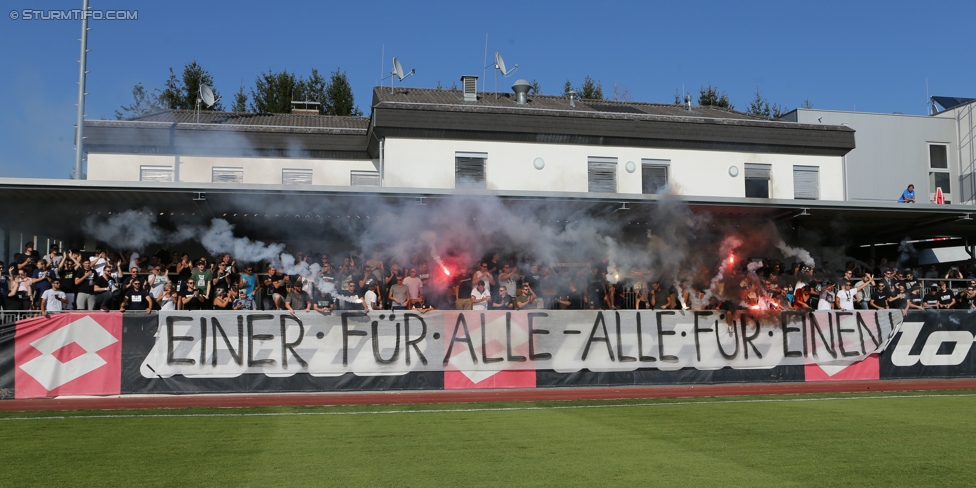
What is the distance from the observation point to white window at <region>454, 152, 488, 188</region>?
2150cm

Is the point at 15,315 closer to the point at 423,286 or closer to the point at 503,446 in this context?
the point at 423,286

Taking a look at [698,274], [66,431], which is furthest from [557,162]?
[66,431]

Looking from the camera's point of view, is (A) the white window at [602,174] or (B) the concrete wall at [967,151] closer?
(A) the white window at [602,174]

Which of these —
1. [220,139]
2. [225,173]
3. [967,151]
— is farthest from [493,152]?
[967,151]

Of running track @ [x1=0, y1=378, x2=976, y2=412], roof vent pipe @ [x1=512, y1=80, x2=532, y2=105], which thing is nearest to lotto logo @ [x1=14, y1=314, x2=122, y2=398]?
running track @ [x1=0, y1=378, x2=976, y2=412]

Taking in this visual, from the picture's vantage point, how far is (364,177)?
2219 cm

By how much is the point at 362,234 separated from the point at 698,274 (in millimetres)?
8024

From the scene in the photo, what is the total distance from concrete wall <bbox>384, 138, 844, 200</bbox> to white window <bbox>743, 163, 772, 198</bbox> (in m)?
0.17

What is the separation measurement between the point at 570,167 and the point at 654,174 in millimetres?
2738

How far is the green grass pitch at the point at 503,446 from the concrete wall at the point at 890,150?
699 inches

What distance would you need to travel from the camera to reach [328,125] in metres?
24.8

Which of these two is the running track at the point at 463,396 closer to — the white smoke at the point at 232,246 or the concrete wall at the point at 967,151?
the white smoke at the point at 232,246

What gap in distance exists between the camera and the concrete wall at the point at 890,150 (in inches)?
1112

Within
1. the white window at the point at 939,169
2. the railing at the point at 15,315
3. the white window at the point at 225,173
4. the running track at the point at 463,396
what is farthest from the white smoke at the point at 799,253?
the railing at the point at 15,315
